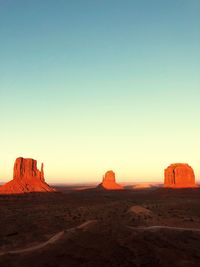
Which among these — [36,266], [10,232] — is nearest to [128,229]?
[36,266]

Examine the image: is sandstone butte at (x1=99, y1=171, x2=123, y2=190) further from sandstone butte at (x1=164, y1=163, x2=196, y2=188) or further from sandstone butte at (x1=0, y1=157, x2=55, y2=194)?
sandstone butte at (x1=0, y1=157, x2=55, y2=194)

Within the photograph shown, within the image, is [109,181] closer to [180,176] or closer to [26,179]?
[180,176]

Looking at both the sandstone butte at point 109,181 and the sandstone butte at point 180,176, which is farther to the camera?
the sandstone butte at point 109,181

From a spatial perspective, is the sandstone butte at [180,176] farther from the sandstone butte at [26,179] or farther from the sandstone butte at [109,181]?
the sandstone butte at [26,179]

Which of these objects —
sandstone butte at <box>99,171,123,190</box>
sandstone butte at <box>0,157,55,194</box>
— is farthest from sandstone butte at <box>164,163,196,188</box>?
sandstone butte at <box>0,157,55,194</box>

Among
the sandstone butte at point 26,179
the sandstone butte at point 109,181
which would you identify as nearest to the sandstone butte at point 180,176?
the sandstone butte at point 109,181

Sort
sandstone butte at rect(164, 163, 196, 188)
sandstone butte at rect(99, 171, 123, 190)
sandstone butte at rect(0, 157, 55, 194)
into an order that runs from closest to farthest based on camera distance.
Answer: sandstone butte at rect(0, 157, 55, 194) < sandstone butte at rect(164, 163, 196, 188) < sandstone butte at rect(99, 171, 123, 190)

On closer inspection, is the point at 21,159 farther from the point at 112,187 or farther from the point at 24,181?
the point at 112,187
